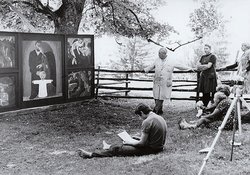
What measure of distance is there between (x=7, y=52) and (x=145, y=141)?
5779 mm

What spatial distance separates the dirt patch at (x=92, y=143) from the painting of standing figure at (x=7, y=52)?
1432mm

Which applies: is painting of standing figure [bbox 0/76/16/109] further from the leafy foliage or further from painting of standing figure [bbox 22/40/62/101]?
the leafy foliage

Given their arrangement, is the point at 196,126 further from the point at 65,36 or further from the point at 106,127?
the point at 65,36

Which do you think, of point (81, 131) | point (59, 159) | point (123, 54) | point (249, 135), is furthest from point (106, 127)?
point (123, 54)

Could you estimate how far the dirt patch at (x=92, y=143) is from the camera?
19.4 ft

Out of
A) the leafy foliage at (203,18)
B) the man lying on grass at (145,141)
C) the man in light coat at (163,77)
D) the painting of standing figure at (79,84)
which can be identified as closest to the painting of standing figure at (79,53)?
the painting of standing figure at (79,84)

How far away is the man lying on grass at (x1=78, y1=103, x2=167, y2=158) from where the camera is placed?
6438mm

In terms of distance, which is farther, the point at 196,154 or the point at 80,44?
the point at 80,44

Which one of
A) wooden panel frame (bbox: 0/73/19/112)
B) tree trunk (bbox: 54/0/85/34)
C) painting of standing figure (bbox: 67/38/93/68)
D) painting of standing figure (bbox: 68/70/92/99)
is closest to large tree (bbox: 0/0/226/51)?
tree trunk (bbox: 54/0/85/34)

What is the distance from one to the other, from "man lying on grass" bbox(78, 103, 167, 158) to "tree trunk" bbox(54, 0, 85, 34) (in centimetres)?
790

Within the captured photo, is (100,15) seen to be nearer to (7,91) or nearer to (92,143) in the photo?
(7,91)

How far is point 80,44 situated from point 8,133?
16.1ft

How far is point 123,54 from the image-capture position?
1266 inches

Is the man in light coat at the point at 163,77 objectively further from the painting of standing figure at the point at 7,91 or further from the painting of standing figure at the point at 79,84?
the painting of standing figure at the point at 7,91
